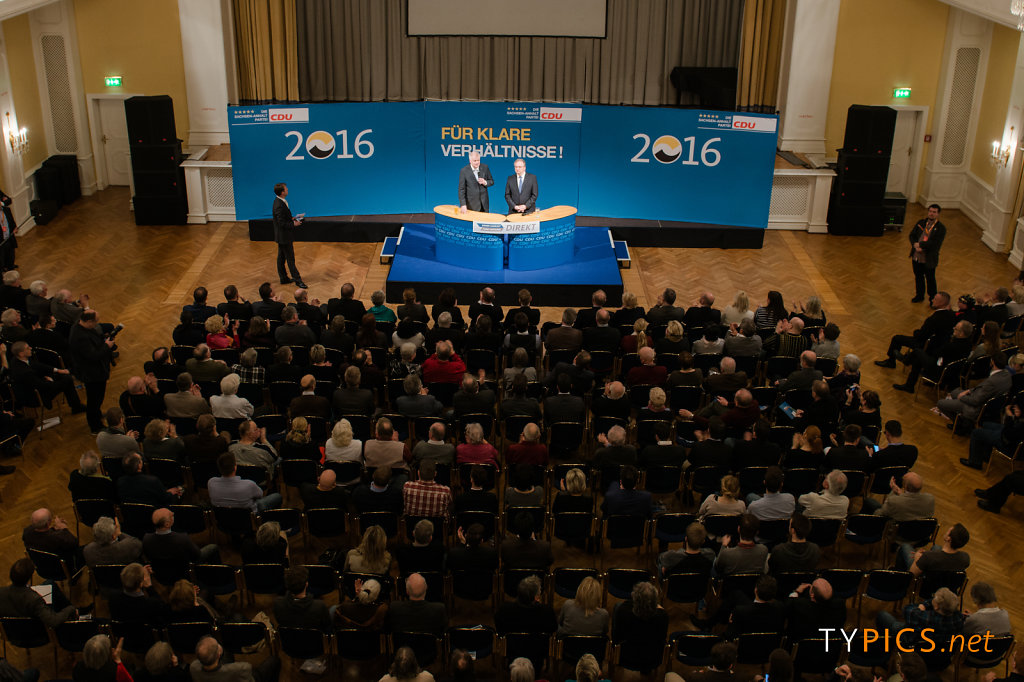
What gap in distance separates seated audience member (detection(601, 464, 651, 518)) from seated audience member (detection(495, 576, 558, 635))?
A: 133 centimetres

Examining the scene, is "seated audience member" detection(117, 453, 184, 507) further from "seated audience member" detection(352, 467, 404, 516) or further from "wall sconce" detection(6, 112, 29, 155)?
"wall sconce" detection(6, 112, 29, 155)

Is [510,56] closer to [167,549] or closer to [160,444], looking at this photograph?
[160,444]

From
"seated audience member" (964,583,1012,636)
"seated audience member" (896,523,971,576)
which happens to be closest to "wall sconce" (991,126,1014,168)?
"seated audience member" (896,523,971,576)

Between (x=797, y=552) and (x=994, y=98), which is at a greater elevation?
(x=994, y=98)

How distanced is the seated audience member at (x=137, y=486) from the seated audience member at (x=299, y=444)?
0.90 metres

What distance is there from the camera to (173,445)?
8.13 m

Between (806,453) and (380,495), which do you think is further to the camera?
(806,453)

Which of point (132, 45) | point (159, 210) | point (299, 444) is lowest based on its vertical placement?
point (299, 444)

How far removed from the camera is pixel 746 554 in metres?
6.99

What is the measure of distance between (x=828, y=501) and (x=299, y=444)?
425 centimetres

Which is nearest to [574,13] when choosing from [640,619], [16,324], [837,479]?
[16,324]

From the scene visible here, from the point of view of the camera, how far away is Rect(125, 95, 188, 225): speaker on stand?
15750 mm

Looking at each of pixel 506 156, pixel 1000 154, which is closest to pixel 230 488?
pixel 506 156

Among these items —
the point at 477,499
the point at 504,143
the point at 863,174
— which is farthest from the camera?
the point at 863,174
